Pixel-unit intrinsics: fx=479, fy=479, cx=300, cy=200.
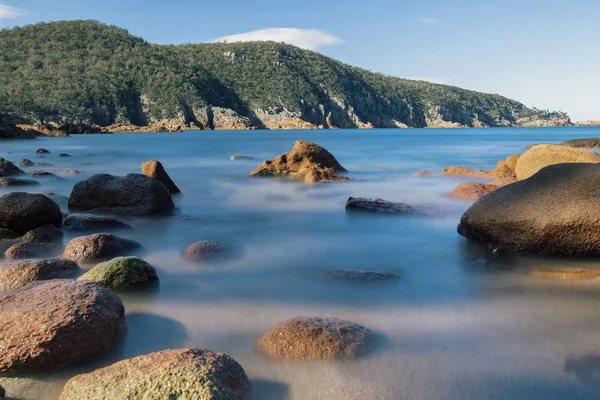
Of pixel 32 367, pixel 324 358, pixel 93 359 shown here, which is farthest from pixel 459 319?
pixel 32 367

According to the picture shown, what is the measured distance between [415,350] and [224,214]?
633cm

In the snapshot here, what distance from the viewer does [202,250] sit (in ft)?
19.5

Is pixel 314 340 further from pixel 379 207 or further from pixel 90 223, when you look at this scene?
pixel 379 207

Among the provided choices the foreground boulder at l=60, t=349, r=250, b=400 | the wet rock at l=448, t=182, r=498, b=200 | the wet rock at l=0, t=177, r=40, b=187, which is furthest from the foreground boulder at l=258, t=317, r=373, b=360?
the wet rock at l=0, t=177, r=40, b=187

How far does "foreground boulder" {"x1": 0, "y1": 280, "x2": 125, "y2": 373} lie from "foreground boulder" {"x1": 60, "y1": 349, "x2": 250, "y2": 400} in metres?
0.44

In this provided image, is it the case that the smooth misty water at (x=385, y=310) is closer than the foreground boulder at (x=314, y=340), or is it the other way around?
the smooth misty water at (x=385, y=310)

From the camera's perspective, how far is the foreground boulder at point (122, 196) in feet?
27.2

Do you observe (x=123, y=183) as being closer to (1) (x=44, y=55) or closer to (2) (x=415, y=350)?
(2) (x=415, y=350)

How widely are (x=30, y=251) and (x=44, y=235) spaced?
617 mm

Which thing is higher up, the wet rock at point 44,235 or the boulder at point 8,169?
the wet rock at point 44,235

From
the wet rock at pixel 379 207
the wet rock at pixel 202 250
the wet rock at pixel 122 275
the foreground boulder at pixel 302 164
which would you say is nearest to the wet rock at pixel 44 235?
the wet rock at pixel 202 250

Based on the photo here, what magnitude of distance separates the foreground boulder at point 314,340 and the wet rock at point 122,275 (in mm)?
1651

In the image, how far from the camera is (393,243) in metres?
6.84

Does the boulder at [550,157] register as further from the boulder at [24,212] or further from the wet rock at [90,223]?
the boulder at [24,212]
